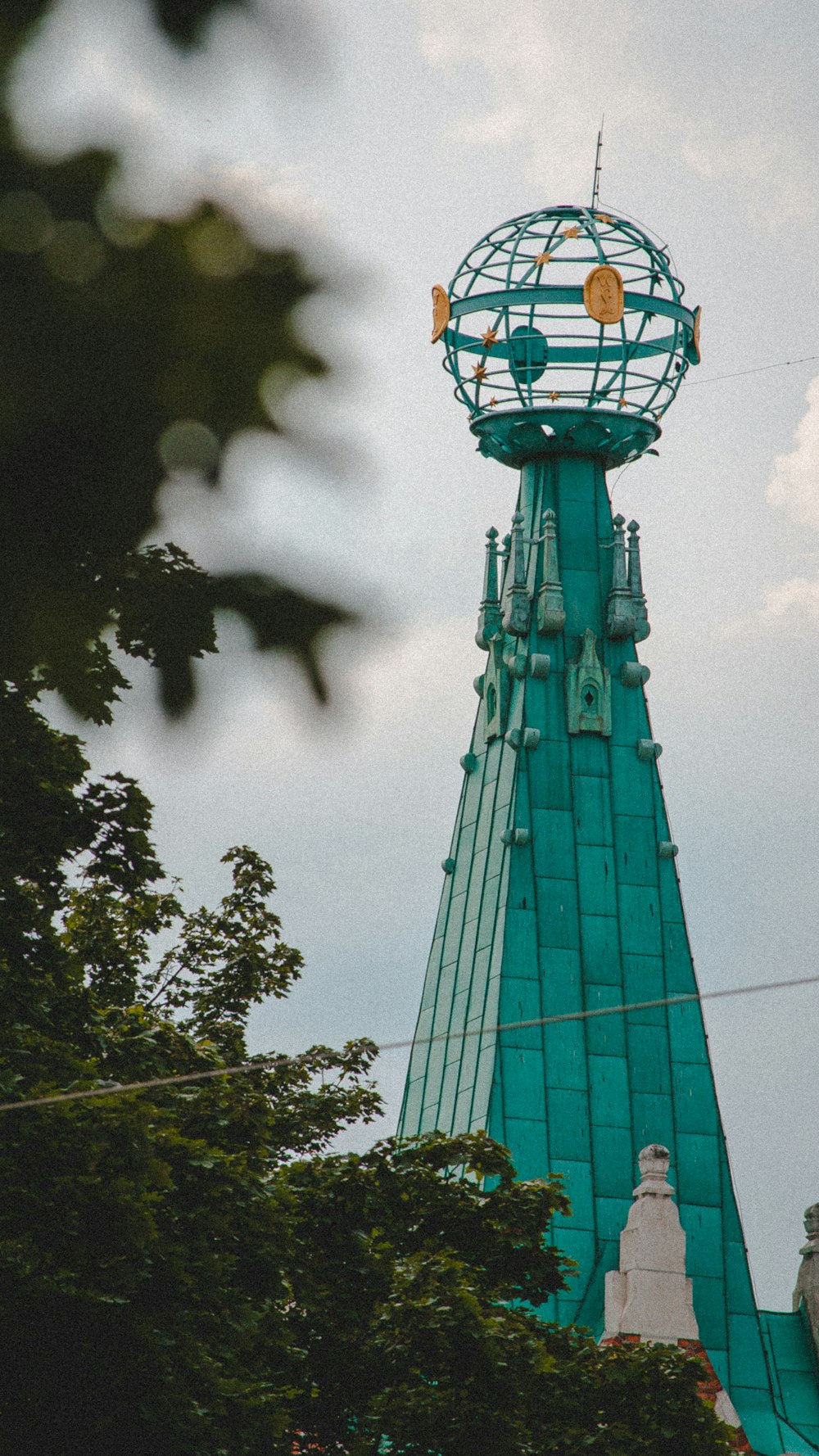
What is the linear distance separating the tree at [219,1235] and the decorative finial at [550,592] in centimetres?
1632

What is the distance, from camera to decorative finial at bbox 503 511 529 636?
137 feet

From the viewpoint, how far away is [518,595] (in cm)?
4200

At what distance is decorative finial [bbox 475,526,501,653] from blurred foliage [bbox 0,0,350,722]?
3786cm

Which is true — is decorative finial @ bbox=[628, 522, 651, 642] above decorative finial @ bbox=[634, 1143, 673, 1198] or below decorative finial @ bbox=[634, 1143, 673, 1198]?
above

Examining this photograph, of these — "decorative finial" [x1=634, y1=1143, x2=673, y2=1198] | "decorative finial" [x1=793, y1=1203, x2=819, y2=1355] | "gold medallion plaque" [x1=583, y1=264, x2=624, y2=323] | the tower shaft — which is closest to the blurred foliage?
A: "decorative finial" [x1=634, y1=1143, x2=673, y2=1198]

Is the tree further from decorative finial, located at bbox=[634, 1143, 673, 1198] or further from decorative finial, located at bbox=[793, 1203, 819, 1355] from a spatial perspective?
decorative finial, located at bbox=[793, 1203, 819, 1355]

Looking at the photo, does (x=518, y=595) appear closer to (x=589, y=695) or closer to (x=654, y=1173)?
(x=589, y=695)

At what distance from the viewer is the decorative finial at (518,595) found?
1646 inches

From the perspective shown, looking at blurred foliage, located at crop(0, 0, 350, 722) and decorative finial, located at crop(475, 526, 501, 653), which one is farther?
decorative finial, located at crop(475, 526, 501, 653)

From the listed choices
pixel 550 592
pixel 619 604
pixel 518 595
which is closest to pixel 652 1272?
pixel 619 604

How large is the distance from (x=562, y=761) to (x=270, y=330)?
37.4 meters

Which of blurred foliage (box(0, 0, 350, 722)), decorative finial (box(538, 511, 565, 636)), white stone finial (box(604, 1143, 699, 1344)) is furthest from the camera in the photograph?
decorative finial (box(538, 511, 565, 636))

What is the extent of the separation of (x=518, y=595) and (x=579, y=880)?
18.3 ft

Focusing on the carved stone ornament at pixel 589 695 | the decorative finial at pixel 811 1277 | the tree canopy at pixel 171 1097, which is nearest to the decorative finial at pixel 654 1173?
the decorative finial at pixel 811 1277
